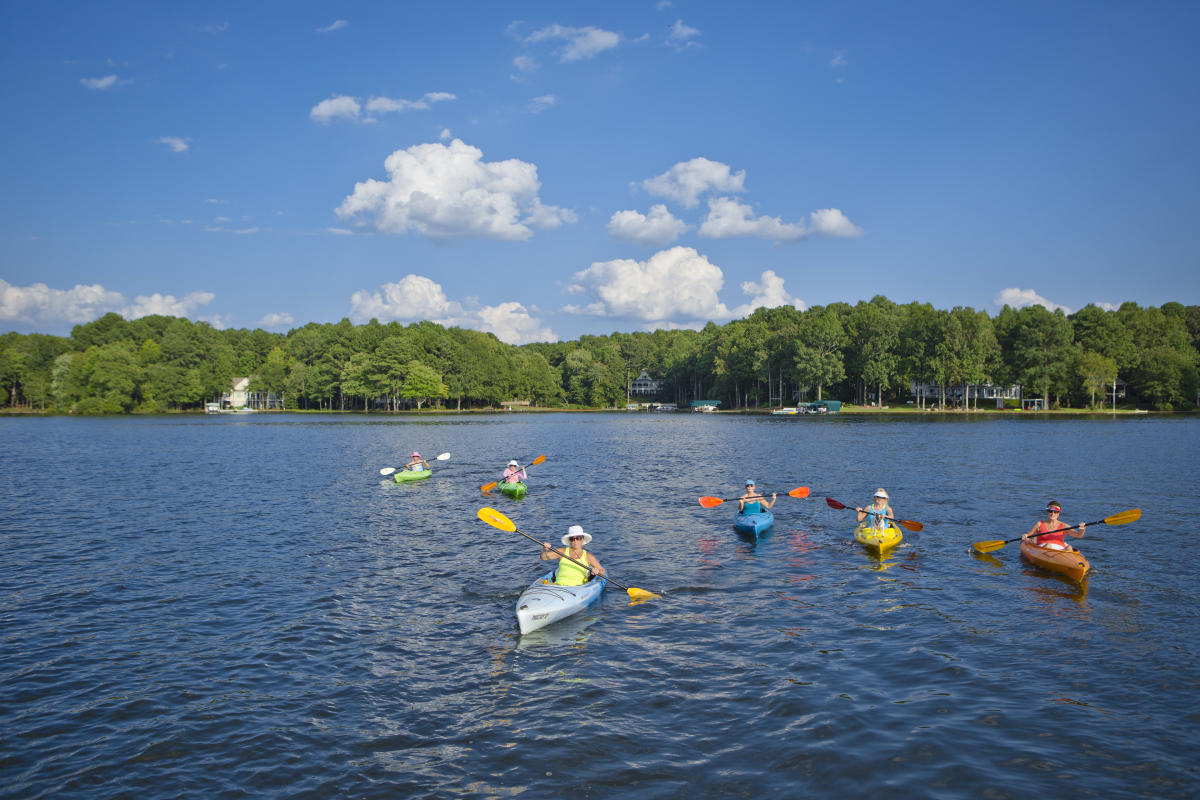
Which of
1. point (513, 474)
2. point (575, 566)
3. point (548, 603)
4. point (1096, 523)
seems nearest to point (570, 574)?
point (575, 566)

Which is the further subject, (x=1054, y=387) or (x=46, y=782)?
(x=1054, y=387)

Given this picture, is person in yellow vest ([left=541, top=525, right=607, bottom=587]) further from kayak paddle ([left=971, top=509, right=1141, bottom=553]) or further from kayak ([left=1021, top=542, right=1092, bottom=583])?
kayak ([left=1021, top=542, right=1092, bottom=583])

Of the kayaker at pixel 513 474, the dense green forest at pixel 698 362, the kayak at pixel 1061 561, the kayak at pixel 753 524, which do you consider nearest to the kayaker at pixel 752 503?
the kayak at pixel 753 524

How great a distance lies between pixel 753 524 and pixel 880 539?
3530 millimetres

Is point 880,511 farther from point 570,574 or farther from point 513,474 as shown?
point 513,474

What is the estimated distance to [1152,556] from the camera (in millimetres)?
18156

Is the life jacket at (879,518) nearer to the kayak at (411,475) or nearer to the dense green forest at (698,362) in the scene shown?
the kayak at (411,475)

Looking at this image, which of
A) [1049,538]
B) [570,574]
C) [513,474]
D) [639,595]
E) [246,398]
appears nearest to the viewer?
[570,574]

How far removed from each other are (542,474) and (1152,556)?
89.3ft

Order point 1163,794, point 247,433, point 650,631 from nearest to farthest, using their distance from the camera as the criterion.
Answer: point 1163,794 → point 650,631 → point 247,433

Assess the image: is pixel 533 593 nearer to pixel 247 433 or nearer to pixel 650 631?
pixel 650 631

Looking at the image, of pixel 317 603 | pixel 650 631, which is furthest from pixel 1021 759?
pixel 317 603

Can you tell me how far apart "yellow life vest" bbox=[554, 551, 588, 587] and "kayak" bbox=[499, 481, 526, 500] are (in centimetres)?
1508

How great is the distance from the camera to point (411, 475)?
34531 mm
